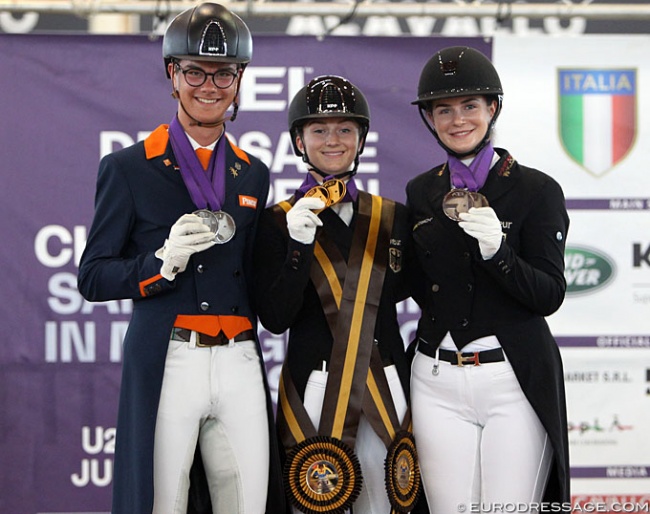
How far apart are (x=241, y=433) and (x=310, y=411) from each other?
287mm

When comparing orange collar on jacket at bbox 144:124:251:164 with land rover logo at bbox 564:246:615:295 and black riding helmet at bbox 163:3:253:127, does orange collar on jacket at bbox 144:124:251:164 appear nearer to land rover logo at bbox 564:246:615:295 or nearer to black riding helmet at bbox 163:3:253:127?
black riding helmet at bbox 163:3:253:127

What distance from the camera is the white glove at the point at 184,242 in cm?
292

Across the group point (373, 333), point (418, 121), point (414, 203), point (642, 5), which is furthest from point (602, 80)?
point (373, 333)

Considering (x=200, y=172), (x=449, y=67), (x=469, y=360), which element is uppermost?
(x=449, y=67)

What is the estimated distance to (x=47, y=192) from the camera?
4.67 meters

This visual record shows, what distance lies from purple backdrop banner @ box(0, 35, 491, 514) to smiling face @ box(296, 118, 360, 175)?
1.22m

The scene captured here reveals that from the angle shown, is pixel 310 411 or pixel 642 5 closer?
pixel 310 411

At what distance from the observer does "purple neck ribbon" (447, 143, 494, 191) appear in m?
3.27

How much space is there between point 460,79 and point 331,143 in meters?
0.52

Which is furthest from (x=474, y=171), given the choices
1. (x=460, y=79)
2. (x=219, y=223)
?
(x=219, y=223)

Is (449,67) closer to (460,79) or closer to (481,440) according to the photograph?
(460,79)

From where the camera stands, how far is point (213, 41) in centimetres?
318

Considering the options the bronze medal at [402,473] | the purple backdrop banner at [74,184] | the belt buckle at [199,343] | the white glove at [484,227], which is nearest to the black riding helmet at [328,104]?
the white glove at [484,227]

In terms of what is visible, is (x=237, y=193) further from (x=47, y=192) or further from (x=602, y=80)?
(x=602, y=80)
